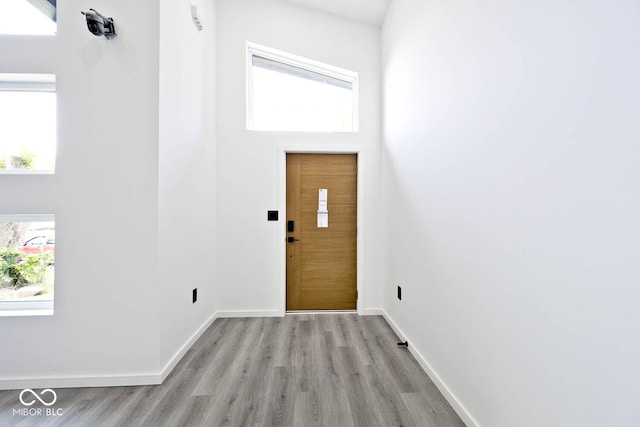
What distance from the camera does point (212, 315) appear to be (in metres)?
3.17

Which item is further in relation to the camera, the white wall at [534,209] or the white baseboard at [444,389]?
the white baseboard at [444,389]

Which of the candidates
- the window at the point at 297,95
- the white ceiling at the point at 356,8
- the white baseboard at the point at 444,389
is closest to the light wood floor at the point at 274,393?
the white baseboard at the point at 444,389

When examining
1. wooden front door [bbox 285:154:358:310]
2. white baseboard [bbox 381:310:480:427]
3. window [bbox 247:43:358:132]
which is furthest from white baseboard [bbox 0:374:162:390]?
window [bbox 247:43:358:132]

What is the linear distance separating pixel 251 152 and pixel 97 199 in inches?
65.3

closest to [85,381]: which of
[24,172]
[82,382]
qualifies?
[82,382]

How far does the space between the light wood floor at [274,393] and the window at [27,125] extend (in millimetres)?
1635

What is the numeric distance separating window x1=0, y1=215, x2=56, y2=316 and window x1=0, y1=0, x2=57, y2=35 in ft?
4.59

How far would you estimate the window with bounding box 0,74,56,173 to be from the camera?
2066 mm

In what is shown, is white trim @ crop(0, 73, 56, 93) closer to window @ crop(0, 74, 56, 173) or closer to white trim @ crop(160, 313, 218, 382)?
window @ crop(0, 74, 56, 173)

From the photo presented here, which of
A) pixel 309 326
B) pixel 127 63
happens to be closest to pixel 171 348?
pixel 309 326

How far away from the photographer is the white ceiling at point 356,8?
10.2 feet

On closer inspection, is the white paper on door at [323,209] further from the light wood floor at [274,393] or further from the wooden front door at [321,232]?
the light wood floor at [274,393]

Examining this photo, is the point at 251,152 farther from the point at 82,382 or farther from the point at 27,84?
the point at 82,382

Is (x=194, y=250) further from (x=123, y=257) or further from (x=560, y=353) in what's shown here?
(x=560, y=353)
